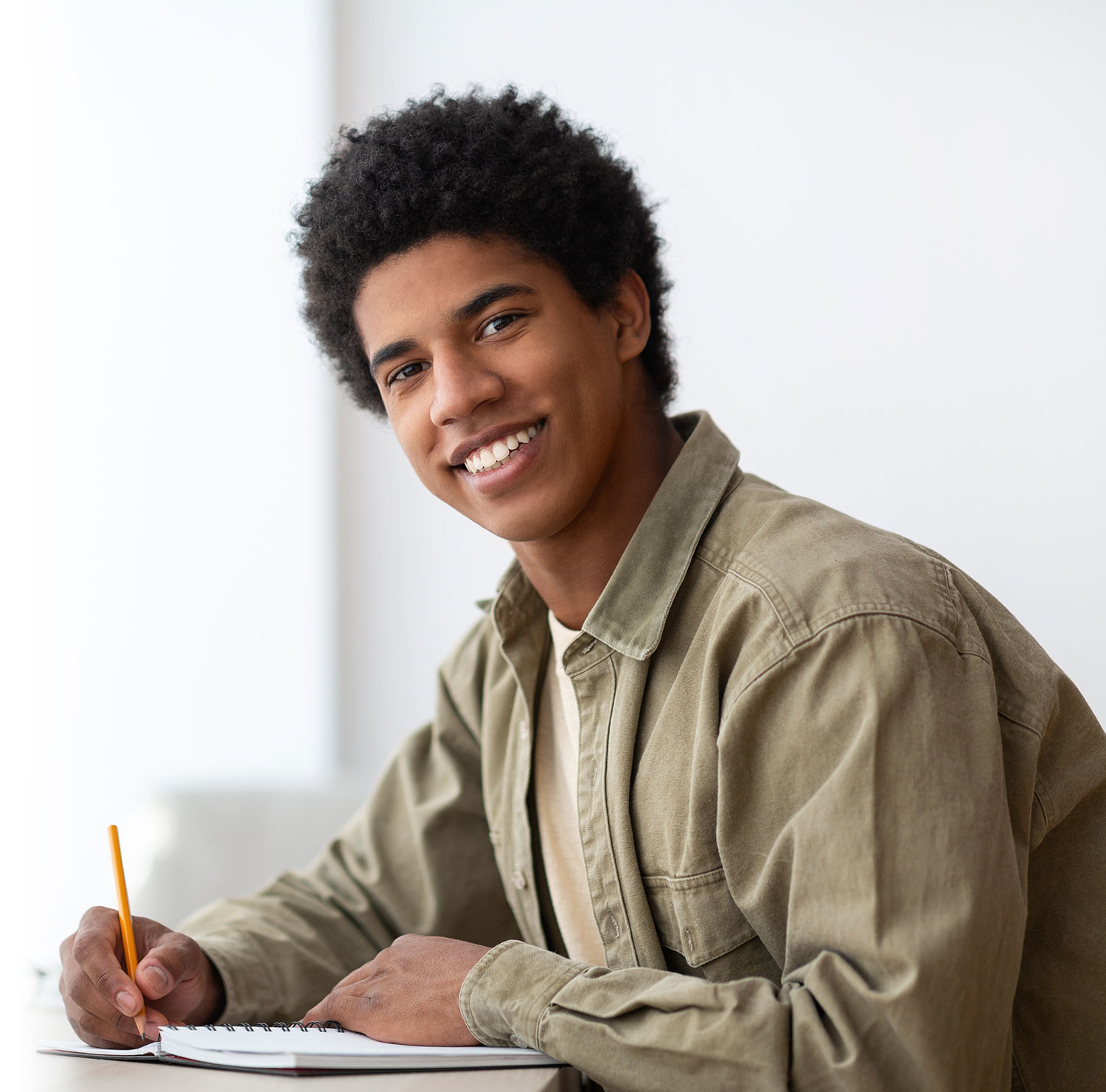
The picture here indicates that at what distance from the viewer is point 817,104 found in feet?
6.35

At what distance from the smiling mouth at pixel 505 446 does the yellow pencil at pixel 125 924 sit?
1.53 ft

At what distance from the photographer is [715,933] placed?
3.24 ft

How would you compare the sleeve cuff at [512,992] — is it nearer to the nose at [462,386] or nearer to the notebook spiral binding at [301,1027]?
the notebook spiral binding at [301,1027]

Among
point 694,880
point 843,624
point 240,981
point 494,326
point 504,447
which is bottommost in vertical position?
point 240,981

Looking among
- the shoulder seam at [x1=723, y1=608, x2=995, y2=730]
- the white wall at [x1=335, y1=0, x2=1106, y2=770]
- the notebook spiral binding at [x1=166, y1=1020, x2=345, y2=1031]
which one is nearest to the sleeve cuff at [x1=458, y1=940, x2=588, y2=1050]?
the notebook spiral binding at [x1=166, y1=1020, x2=345, y2=1031]

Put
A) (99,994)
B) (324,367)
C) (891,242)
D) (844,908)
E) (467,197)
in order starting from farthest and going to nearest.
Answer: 1. (324,367)
2. (891,242)
3. (467,197)
4. (99,994)
5. (844,908)

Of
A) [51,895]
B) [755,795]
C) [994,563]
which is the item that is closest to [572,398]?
[755,795]

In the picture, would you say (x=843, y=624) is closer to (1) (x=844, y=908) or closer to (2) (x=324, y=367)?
(1) (x=844, y=908)

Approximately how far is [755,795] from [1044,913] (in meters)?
0.33

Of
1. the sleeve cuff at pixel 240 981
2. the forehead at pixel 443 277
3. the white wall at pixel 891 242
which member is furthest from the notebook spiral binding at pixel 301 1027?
the white wall at pixel 891 242

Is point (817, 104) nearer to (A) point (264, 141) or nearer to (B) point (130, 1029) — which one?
(A) point (264, 141)

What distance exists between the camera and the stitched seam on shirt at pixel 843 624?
2.93 feet

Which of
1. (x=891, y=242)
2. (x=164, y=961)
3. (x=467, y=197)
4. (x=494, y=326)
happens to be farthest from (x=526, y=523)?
(x=891, y=242)

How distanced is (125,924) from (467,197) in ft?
2.43
